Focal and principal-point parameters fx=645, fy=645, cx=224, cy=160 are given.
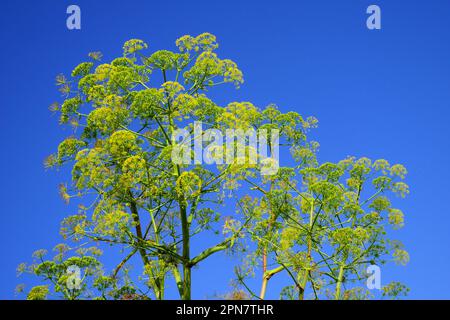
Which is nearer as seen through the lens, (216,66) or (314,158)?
(216,66)

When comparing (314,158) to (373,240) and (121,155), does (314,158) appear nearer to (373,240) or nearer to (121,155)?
(373,240)

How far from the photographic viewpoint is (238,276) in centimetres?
1566

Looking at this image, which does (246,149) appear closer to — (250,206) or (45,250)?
(250,206)

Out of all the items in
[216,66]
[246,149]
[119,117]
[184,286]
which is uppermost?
[216,66]

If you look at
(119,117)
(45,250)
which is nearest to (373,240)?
(119,117)

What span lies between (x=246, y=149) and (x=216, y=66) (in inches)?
100

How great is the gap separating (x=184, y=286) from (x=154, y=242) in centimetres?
133

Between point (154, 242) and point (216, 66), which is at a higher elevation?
point (216, 66)

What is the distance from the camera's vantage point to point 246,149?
1416 cm
